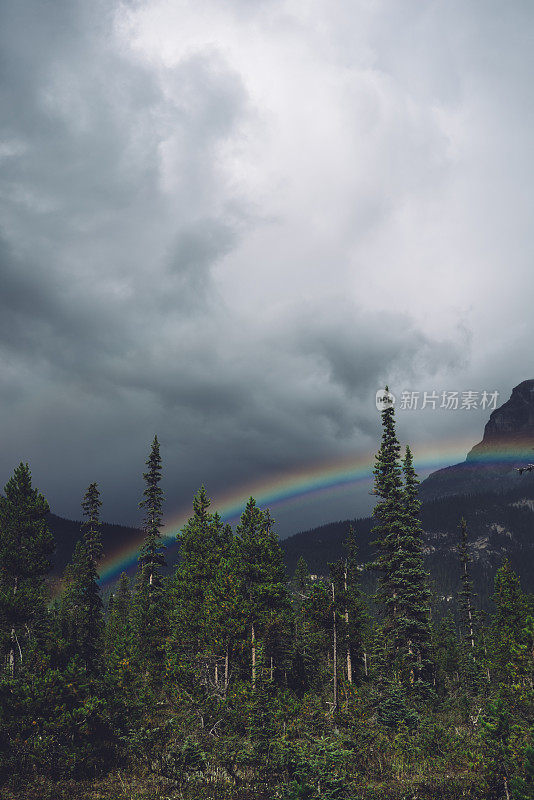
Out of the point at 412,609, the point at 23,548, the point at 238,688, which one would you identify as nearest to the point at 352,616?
the point at 412,609

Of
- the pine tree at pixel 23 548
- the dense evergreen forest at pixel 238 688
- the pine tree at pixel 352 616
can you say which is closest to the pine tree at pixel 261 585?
the dense evergreen forest at pixel 238 688

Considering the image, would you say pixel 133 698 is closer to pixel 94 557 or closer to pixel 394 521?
pixel 394 521

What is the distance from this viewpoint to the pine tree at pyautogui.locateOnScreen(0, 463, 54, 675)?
81.9 feet

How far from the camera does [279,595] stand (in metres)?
26.6

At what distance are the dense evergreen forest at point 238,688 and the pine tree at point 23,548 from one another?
0.26ft

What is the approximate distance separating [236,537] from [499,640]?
26.5 metres

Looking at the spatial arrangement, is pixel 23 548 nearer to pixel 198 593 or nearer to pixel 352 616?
pixel 198 593

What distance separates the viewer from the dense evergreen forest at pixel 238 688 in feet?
45.3

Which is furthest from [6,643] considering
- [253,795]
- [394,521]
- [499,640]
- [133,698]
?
[499,640]

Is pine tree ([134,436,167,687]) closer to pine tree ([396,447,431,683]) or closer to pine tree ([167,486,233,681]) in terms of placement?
pine tree ([167,486,233,681])

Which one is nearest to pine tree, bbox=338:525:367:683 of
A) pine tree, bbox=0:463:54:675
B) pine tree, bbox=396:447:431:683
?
pine tree, bbox=396:447:431:683

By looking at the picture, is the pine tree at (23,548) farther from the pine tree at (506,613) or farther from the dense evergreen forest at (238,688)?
the pine tree at (506,613)

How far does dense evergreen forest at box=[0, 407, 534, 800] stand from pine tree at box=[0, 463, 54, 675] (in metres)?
0.08

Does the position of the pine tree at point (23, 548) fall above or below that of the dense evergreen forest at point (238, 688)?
above
